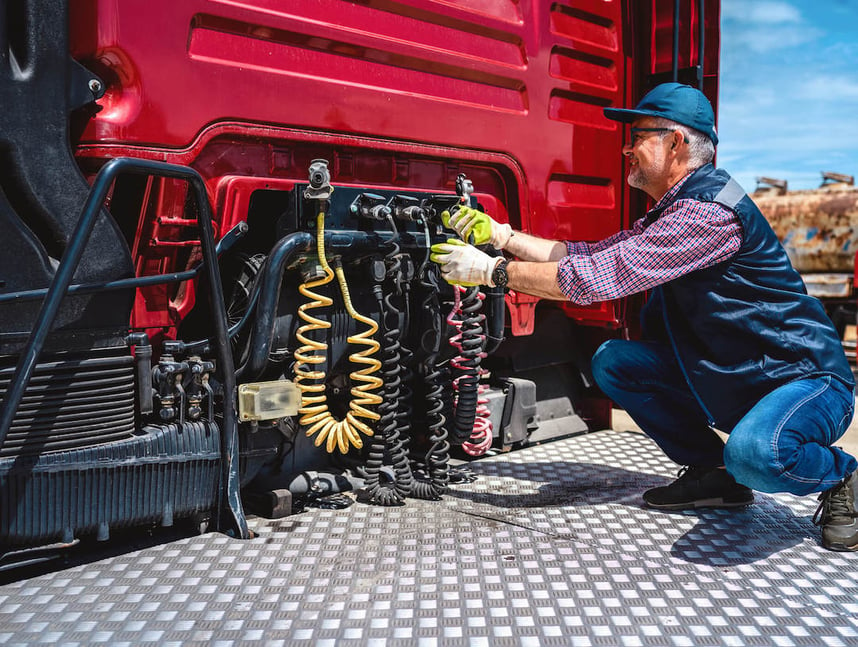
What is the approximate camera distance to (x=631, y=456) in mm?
3193

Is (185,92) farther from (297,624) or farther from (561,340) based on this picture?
(561,340)

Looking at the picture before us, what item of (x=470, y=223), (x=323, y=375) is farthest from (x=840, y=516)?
(x=323, y=375)

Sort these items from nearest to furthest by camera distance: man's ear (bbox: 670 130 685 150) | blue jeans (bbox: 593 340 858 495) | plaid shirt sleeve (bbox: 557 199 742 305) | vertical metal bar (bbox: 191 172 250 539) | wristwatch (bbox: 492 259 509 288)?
vertical metal bar (bbox: 191 172 250 539) < blue jeans (bbox: 593 340 858 495) < plaid shirt sleeve (bbox: 557 199 742 305) < wristwatch (bbox: 492 259 509 288) < man's ear (bbox: 670 130 685 150)

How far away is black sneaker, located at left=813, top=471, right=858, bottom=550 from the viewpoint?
2.21m

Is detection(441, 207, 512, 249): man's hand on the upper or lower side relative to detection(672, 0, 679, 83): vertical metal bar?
lower

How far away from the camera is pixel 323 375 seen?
2.35 m

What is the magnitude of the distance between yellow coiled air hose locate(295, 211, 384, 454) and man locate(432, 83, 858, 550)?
0.33 meters

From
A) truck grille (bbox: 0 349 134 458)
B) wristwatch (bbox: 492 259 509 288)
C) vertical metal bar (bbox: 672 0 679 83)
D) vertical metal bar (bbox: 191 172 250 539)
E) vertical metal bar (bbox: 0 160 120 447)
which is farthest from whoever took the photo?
vertical metal bar (bbox: 672 0 679 83)

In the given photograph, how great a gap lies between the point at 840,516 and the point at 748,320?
584 mm

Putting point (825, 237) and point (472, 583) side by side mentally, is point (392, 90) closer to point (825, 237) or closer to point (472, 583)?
point (472, 583)

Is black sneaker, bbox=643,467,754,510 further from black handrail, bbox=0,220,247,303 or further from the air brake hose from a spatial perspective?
black handrail, bbox=0,220,247,303

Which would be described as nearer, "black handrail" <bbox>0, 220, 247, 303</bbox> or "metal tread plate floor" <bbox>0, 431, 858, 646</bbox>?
"metal tread plate floor" <bbox>0, 431, 858, 646</bbox>

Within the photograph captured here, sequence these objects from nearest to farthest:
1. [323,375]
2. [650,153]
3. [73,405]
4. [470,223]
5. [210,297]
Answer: [73,405] < [210,297] < [323,375] < [470,223] < [650,153]

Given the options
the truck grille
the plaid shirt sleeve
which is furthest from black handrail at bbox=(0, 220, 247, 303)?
the plaid shirt sleeve
